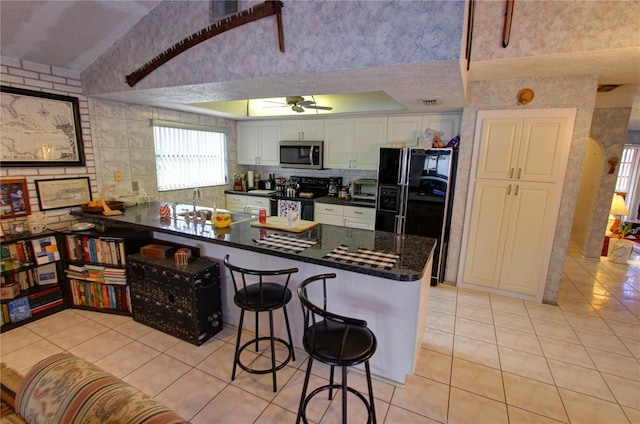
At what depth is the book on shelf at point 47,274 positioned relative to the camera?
9.17 ft

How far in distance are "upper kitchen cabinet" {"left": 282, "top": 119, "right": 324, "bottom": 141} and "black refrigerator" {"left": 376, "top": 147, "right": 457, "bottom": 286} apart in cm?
133

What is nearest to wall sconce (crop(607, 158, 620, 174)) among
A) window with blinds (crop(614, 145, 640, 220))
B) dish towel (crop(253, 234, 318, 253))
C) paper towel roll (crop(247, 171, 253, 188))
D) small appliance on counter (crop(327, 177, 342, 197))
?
window with blinds (crop(614, 145, 640, 220))

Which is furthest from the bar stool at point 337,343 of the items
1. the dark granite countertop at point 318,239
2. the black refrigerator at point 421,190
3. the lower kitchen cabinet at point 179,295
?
the black refrigerator at point 421,190

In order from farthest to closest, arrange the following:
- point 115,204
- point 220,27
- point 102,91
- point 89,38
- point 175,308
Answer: point 115,204 < point 102,91 < point 89,38 < point 175,308 < point 220,27

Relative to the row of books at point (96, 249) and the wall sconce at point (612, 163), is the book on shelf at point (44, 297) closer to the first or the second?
the row of books at point (96, 249)

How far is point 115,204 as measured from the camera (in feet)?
10.4

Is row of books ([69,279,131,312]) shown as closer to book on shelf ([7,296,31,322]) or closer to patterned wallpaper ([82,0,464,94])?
book on shelf ([7,296,31,322])

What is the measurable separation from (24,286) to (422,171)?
164 inches

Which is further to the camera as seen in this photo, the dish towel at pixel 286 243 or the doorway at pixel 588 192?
the doorway at pixel 588 192

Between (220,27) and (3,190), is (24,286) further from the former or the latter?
(220,27)

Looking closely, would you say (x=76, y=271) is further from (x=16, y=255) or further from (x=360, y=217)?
(x=360, y=217)

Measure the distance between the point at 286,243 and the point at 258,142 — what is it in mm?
3393

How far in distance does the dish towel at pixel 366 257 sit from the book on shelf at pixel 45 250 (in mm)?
2662

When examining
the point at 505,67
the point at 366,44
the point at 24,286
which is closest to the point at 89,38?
the point at 24,286
